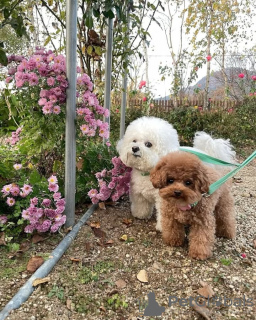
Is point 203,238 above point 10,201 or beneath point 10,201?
beneath

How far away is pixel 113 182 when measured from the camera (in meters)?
2.82

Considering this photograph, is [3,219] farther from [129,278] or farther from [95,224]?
[129,278]

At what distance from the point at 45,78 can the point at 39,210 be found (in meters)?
1.03

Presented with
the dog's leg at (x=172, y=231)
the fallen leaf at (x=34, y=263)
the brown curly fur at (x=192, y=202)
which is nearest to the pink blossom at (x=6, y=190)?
the fallen leaf at (x=34, y=263)

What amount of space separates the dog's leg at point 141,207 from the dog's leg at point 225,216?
A: 675mm

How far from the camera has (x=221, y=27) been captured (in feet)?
32.6

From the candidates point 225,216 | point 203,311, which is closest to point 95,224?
point 225,216

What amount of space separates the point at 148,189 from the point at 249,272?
1036mm

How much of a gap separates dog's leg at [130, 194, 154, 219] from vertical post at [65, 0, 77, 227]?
65 cm

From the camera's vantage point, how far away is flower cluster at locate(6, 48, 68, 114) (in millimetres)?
2082

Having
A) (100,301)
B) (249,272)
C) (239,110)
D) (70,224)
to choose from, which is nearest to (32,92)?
(70,224)

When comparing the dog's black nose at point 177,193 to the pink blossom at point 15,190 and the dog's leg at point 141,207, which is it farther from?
the pink blossom at point 15,190

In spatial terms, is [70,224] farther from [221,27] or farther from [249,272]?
[221,27]

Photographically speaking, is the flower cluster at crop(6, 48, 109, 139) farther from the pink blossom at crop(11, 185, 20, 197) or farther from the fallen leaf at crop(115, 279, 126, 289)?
the fallen leaf at crop(115, 279, 126, 289)
